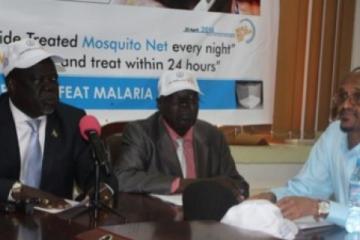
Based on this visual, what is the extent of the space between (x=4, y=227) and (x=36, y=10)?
1.71 m

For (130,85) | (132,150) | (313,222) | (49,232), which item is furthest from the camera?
(130,85)

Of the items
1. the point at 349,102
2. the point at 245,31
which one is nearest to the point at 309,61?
the point at 245,31

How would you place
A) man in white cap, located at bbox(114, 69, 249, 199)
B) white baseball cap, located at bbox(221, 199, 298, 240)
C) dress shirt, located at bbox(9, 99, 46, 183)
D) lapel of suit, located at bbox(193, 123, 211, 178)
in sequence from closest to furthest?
white baseball cap, located at bbox(221, 199, 298, 240) → dress shirt, located at bbox(9, 99, 46, 183) → man in white cap, located at bbox(114, 69, 249, 199) → lapel of suit, located at bbox(193, 123, 211, 178)

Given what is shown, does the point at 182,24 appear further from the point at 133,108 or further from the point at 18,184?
the point at 18,184

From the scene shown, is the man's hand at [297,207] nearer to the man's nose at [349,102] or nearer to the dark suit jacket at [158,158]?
the man's nose at [349,102]

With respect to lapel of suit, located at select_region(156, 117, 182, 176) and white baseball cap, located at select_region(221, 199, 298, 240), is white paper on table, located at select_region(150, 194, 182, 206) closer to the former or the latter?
lapel of suit, located at select_region(156, 117, 182, 176)

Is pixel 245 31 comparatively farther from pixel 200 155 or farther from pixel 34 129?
pixel 34 129

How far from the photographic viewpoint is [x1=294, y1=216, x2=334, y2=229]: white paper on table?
A: 6.28 ft

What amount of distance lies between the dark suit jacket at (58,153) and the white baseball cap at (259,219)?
0.97 m

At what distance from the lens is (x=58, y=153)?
239 cm

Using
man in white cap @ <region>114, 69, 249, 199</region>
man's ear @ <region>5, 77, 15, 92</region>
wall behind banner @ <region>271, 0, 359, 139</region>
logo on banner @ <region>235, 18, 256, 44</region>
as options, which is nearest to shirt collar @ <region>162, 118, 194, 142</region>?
man in white cap @ <region>114, 69, 249, 199</region>

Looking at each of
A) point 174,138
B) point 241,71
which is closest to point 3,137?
point 174,138

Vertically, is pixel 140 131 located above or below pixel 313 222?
above

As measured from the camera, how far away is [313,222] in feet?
6.49
